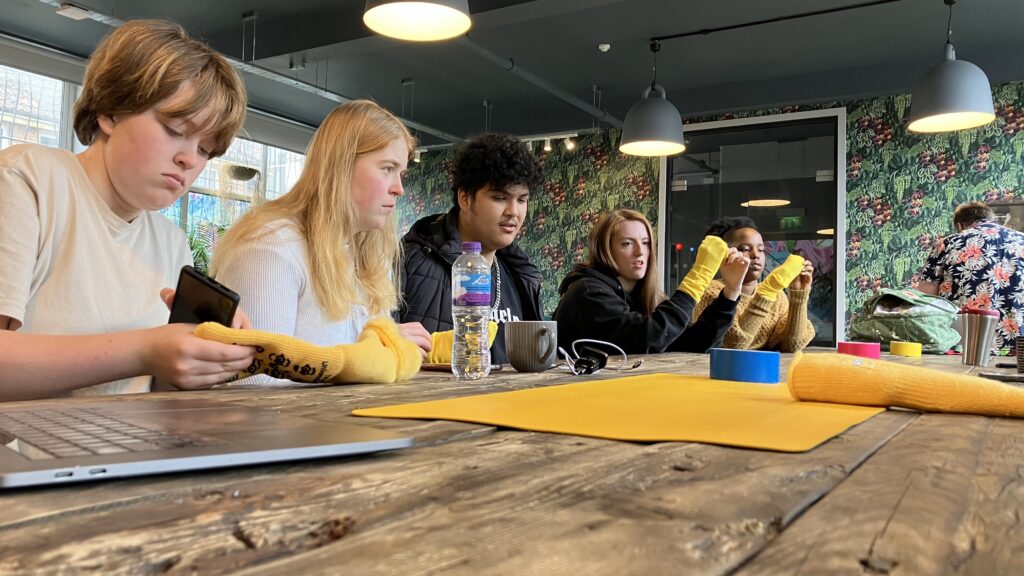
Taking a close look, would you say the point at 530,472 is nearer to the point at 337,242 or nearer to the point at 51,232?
the point at 51,232

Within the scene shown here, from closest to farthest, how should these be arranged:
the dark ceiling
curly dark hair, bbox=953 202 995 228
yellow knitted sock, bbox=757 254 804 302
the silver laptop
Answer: the silver laptop < yellow knitted sock, bbox=757 254 804 302 < curly dark hair, bbox=953 202 995 228 < the dark ceiling

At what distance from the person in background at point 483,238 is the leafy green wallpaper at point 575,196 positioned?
425 cm

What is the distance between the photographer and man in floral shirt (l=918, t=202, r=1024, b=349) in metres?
3.53

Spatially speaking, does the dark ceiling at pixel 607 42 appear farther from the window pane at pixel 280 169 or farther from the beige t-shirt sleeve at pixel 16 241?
the beige t-shirt sleeve at pixel 16 241

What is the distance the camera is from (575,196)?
23.5ft

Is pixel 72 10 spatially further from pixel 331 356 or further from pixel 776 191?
pixel 776 191

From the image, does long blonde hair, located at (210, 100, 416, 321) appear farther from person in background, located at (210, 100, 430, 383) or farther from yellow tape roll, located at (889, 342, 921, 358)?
yellow tape roll, located at (889, 342, 921, 358)

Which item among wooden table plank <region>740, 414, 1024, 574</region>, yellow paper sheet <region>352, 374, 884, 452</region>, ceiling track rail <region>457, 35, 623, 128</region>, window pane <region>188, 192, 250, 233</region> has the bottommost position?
yellow paper sheet <region>352, 374, 884, 452</region>

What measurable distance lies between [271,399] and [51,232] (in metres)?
0.48

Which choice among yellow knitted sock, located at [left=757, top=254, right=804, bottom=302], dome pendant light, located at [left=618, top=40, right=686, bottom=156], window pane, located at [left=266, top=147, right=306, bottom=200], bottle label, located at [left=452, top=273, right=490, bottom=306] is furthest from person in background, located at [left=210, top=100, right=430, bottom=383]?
window pane, located at [left=266, top=147, right=306, bottom=200]

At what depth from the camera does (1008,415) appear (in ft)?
2.86

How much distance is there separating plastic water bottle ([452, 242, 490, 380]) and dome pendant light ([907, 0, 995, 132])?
8.89 feet

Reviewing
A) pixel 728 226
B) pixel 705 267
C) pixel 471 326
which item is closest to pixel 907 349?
pixel 705 267

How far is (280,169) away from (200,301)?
6628 millimetres
